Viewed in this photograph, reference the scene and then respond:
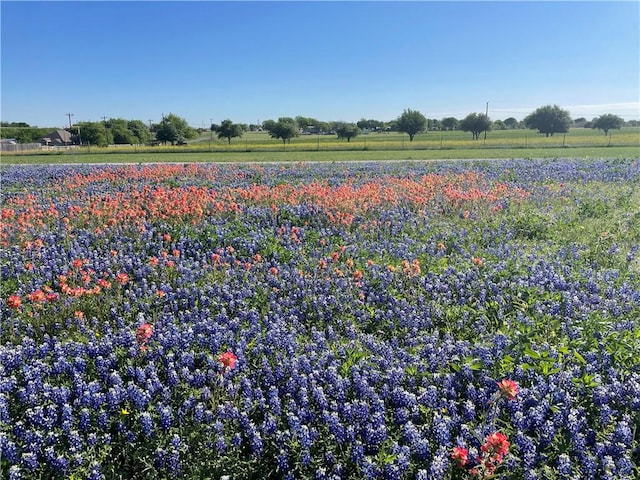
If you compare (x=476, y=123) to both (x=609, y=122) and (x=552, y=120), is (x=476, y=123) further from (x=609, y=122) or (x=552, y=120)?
(x=609, y=122)

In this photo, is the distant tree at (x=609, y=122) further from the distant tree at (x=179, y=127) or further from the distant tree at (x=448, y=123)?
the distant tree at (x=179, y=127)

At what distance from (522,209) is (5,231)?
459 inches

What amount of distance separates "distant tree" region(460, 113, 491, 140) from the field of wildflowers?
7328cm

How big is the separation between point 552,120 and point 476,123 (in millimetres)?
15479

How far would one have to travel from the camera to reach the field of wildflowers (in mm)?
3205

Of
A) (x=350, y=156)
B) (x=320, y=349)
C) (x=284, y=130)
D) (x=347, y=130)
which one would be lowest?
(x=320, y=349)

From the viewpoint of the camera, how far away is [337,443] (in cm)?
331

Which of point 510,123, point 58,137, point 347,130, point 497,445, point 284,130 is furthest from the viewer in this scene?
point 510,123

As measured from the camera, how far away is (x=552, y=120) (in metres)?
83.2

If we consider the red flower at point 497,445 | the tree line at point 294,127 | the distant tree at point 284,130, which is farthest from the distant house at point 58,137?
the red flower at point 497,445

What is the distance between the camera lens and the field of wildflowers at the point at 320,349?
3.21m

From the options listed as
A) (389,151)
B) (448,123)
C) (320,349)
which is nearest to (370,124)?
(448,123)

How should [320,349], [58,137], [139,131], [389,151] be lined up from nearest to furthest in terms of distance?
[320,349] < [389,151] < [139,131] < [58,137]

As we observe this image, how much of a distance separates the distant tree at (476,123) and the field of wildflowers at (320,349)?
73280 mm
